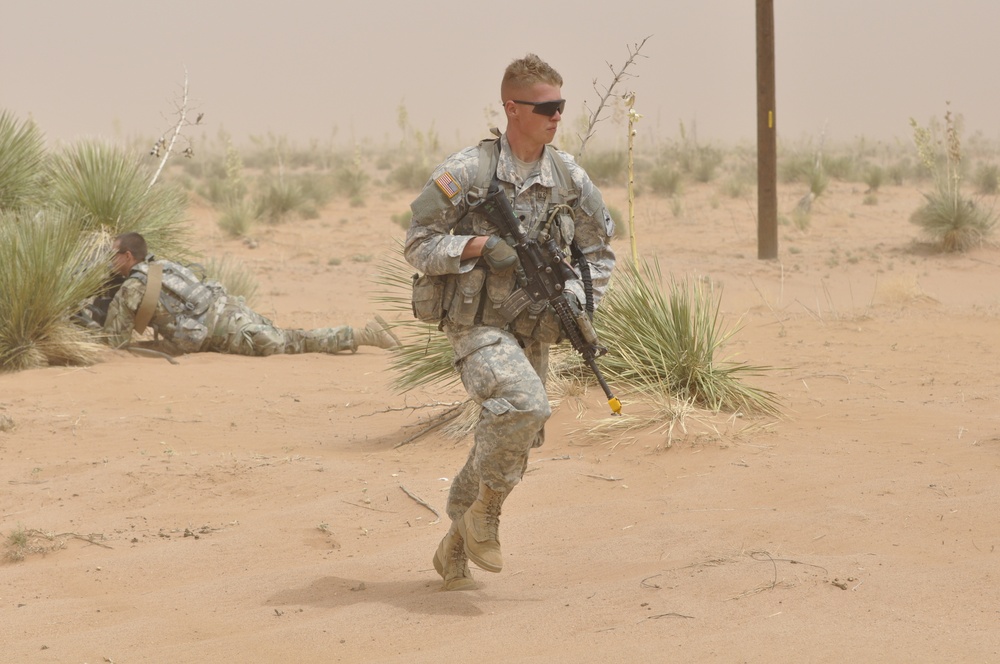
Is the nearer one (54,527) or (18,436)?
(54,527)

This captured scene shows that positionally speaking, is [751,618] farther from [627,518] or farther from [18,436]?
[18,436]

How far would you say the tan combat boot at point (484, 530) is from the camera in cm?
396

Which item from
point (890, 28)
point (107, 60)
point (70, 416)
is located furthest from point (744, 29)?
point (70, 416)

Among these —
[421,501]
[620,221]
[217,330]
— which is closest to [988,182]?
[620,221]

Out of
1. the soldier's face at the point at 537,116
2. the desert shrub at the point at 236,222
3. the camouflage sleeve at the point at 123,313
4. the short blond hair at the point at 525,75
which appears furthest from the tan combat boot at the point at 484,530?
the desert shrub at the point at 236,222

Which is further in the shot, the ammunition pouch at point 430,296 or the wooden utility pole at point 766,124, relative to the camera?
the wooden utility pole at point 766,124

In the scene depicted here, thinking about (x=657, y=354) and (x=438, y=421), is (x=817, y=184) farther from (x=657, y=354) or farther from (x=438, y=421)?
(x=438, y=421)

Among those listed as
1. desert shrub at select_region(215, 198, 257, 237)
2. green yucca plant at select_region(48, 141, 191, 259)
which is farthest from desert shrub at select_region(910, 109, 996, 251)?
desert shrub at select_region(215, 198, 257, 237)

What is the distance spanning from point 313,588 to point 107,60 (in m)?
77.4

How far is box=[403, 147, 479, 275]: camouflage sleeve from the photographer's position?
12.9ft

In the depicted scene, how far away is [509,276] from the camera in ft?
13.2

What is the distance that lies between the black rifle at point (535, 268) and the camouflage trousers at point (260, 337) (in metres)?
6.01

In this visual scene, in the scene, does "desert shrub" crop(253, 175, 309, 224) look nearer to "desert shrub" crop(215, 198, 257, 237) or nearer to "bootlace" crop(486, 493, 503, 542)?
"desert shrub" crop(215, 198, 257, 237)

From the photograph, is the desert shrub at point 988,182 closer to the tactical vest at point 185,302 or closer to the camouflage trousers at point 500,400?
the tactical vest at point 185,302
